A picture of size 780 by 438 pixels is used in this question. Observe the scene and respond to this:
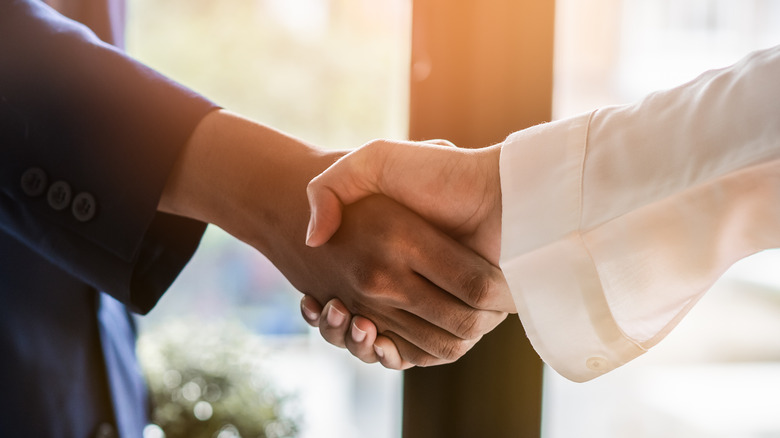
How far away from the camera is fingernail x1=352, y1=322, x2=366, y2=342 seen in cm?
79

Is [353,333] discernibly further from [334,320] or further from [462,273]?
[462,273]

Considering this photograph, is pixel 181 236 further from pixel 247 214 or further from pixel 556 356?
pixel 556 356

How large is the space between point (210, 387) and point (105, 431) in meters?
0.74

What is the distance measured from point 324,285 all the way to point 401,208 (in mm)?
159

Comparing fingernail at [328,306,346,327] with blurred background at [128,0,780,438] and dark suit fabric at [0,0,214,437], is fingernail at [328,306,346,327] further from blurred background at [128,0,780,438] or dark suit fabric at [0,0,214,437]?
blurred background at [128,0,780,438]

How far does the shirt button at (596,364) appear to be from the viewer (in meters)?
0.58

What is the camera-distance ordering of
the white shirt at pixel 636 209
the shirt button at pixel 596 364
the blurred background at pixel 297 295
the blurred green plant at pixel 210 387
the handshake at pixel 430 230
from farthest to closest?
the blurred green plant at pixel 210 387
the blurred background at pixel 297 295
the handshake at pixel 430 230
the shirt button at pixel 596 364
the white shirt at pixel 636 209

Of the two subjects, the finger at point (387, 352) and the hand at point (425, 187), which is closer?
the hand at point (425, 187)

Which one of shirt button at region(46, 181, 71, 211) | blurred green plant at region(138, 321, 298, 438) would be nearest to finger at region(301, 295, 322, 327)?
shirt button at region(46, 181, 71, 211)

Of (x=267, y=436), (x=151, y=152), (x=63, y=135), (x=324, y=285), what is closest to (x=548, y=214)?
(x=324, y=285)

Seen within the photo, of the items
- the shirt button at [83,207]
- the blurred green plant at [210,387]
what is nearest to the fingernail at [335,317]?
the shirt button at [83,207]

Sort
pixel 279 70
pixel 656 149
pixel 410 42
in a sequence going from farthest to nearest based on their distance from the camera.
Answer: pixel 279 70
pixel 410 42
pixel 656 149

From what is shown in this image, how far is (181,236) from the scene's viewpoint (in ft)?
2.61

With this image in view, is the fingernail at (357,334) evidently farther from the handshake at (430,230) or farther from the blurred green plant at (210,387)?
the blurred green plant at (210,387)
